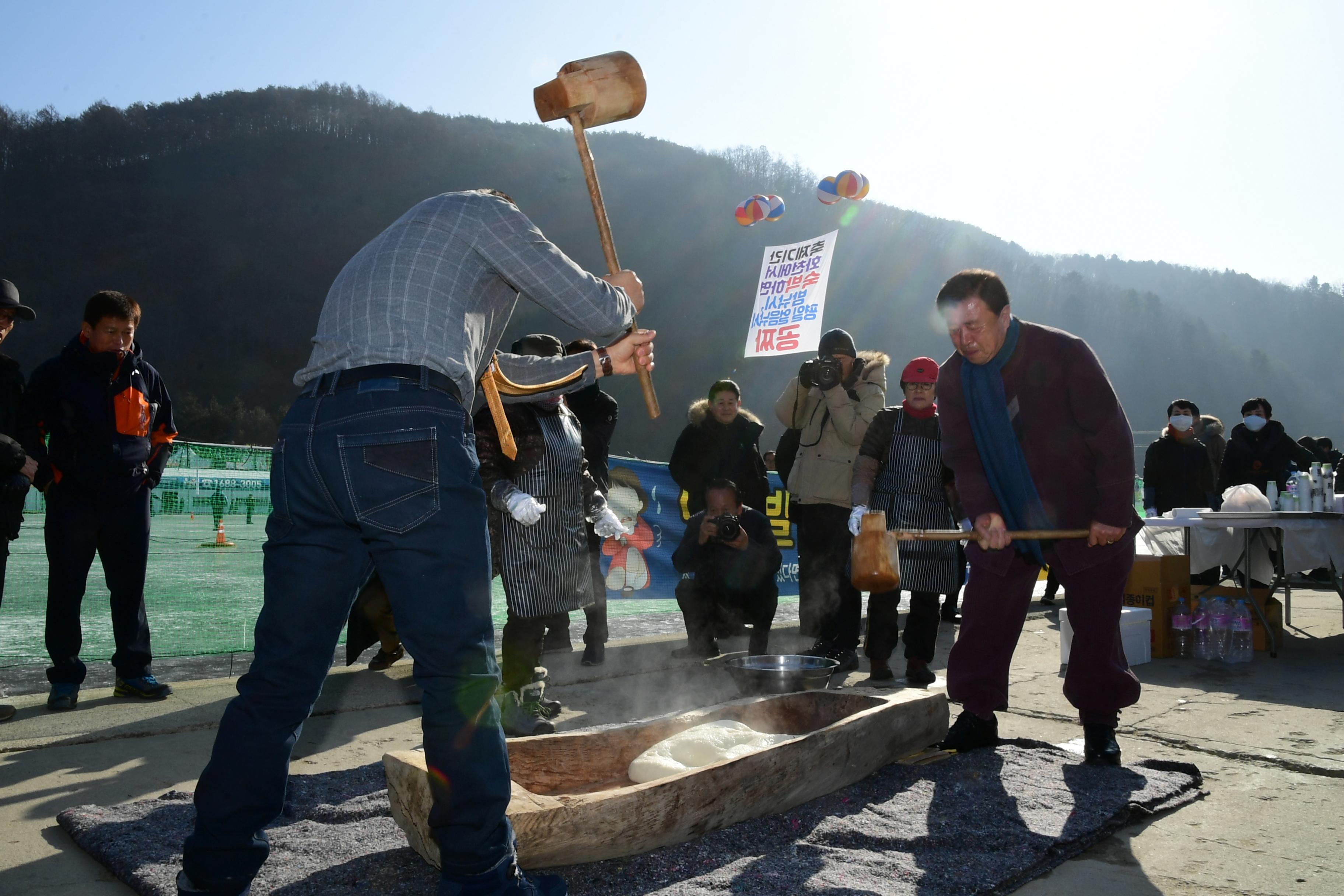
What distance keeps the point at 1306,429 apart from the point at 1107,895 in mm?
116329

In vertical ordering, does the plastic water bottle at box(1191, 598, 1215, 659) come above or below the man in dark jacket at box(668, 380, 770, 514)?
below

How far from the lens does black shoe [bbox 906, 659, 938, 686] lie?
17.2ft

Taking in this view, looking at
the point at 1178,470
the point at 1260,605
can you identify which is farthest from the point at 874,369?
the point at 1178,470

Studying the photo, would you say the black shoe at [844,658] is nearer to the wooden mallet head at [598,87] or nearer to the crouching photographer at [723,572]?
the crouching photographer at [723,572]

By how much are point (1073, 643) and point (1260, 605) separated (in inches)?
148

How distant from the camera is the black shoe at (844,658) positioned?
5.70m

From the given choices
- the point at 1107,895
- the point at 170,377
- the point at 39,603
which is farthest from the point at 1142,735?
the point at 170,377

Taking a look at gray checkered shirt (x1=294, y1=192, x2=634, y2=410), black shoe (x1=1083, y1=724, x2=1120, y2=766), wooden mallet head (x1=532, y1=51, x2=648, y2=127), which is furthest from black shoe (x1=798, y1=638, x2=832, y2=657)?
gray checkered shirt (x1=294, y1=192, x2=634, y2=410)

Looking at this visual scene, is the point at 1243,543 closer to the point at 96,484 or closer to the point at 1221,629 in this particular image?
the point at 1221,629

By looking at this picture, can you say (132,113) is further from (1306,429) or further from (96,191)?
(1306,429)

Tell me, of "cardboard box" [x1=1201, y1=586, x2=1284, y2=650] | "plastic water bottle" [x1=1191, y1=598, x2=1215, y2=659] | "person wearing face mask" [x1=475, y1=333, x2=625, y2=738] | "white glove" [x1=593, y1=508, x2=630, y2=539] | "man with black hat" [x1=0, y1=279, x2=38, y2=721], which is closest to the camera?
"person wearing face mask" [x1=475, y1=333, x2=625, y2=738]

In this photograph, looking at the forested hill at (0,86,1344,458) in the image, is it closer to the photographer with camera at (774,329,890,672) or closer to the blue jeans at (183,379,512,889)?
the photographer with camera at (774,329,890,672)

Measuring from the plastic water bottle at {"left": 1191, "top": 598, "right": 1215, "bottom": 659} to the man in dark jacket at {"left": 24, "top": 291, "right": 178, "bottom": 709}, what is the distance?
6.11 meters

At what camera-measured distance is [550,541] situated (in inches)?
160
